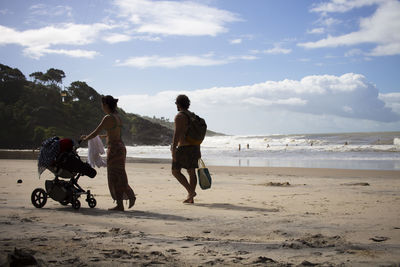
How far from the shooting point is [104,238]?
4.15 metres

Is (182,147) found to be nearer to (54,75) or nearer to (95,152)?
(95,152)

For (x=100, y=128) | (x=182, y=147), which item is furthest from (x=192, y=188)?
(x=100, y=128)

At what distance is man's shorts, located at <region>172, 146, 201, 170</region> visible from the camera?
7.07 m

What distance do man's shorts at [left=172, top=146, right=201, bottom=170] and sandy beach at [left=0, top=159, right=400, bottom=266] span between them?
0.68m

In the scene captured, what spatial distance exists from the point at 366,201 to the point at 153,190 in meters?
4.52

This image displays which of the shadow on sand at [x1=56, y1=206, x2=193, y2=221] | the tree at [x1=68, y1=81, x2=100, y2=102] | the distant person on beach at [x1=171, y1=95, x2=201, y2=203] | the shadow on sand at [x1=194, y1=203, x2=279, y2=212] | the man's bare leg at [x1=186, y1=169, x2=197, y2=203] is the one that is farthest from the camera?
the tree at [x1=68, y1=81, x2=100, y2=102]

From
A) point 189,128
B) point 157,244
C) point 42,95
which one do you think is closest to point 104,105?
point 189,128

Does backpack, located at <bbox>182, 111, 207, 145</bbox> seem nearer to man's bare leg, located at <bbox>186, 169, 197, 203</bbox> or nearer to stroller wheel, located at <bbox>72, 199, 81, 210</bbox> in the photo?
man's bare leg, located at <bbox>186, 169, 197, 203</bbox>

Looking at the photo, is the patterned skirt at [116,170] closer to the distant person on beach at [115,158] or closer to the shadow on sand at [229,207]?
the distant person on beach at [115,158]

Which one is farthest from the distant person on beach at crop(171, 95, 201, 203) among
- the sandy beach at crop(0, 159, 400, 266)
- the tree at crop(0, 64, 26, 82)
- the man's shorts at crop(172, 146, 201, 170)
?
the tree at crop(0, 64, 26, 82)

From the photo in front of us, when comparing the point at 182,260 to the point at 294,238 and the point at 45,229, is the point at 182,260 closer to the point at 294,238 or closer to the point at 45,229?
the point at 294,238

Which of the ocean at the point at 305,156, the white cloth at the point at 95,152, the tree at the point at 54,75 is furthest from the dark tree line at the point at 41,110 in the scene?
the white cloth at the point at 95,152

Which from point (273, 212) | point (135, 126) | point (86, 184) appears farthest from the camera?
point (135, 126)

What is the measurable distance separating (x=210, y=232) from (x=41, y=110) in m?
60.0
